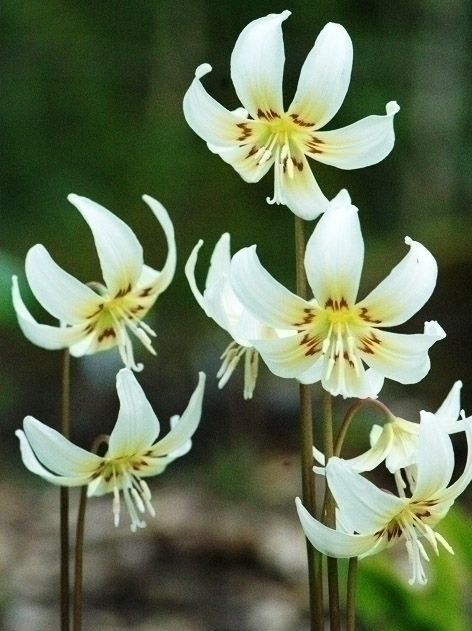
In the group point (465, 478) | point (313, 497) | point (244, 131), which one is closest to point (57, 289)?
point (244, 131)

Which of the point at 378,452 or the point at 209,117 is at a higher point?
the point at 209,117

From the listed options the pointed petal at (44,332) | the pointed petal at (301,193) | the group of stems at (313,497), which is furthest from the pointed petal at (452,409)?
the pointed petal at (44,332)

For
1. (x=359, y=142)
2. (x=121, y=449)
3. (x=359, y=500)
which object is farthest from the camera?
(x=121, y=449)

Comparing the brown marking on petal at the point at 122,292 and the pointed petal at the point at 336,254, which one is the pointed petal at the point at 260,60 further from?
the brown marking on petal at the point at 122,292

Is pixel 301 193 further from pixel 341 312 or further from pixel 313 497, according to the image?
pixel 313 497

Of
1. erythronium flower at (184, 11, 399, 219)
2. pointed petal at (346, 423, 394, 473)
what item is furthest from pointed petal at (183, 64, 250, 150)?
pointed petal at (346, 423, 394, 473)

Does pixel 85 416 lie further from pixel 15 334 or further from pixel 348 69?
pixel 348 69

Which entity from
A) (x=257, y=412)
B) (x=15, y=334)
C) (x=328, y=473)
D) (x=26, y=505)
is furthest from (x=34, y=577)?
(x=328, y=473)
